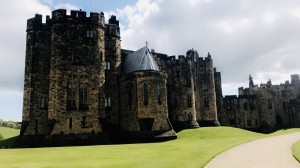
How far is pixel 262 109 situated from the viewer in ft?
237

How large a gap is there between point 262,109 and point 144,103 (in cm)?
4630

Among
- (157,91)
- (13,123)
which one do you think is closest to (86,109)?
(157,91)

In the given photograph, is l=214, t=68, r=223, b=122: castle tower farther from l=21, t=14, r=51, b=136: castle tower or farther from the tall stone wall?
l=21, t=14, r=51, b=136: castle tower

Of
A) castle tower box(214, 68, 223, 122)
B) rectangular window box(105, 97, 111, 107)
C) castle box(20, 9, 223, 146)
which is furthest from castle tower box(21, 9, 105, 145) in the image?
castle tower box(214, 68, 223, 122)

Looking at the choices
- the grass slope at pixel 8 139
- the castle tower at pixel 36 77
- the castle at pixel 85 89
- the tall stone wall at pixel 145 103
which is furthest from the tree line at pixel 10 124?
the tall stone wall at pixel 145 103

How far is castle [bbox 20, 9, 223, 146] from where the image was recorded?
118 ft

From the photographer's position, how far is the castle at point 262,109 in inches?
2817

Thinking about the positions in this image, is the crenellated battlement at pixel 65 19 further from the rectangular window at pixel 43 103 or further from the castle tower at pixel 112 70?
the rectangular window at pixel 43 103

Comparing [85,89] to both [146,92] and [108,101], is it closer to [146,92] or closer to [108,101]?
[108,101]

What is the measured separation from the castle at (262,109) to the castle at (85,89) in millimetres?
38452

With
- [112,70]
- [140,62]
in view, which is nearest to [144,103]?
[140,62]

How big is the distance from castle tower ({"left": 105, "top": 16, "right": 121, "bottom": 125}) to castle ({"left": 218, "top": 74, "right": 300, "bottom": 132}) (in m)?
38.5

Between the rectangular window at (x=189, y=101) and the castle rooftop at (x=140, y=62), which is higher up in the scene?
the castle rooftop at (x=140, y=62)

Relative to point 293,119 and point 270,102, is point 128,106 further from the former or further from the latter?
point 293,119
